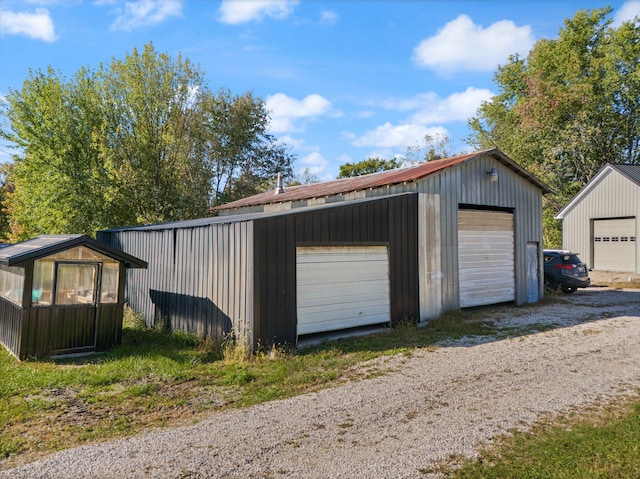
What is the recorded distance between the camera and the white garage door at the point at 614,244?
21859 millimetres

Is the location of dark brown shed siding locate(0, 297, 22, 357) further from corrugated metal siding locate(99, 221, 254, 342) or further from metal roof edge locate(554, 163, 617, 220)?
metal roof edge locate(554, 163, 617, 220)

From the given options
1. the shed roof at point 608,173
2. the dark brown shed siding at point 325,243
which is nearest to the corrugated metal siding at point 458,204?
the dark brown shed siding at point 325,243

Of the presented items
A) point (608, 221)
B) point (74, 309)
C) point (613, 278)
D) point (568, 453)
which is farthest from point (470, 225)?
point (608, 221)

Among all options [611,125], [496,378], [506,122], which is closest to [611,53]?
[611,125]

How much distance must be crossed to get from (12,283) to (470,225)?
1091 cm

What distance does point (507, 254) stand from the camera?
43.9 ft

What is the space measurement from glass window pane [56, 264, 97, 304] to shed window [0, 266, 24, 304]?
59cm

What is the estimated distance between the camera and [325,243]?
8.75 meters

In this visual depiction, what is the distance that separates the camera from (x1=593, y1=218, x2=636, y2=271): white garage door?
2186cm

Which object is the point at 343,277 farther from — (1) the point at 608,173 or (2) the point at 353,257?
(1) the point at 608,173

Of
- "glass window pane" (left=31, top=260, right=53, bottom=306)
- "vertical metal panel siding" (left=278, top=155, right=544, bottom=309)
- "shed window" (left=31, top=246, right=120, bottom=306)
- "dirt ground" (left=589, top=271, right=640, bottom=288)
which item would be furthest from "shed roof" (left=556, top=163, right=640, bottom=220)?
"glass window pane" (left=31, top=260, right=53, bottom=306)

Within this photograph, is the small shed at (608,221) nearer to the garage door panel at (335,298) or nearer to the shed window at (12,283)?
the garage door panel at (335,298)

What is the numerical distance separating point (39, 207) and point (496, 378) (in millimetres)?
21114

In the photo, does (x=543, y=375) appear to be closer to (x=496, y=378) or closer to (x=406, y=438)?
(x=496, y=378)
